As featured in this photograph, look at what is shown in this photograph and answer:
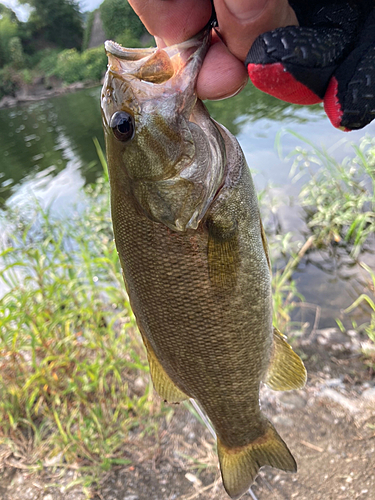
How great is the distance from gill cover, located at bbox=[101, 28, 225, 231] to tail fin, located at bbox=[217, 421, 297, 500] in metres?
1.14

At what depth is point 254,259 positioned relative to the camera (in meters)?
1.46

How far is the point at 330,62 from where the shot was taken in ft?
3.38

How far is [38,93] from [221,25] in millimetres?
54563

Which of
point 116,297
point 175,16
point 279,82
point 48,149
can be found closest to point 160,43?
point 175,16

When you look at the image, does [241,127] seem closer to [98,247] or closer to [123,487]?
[98,247]

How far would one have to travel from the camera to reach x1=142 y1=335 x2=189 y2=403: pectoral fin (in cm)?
163

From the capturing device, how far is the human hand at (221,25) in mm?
1105

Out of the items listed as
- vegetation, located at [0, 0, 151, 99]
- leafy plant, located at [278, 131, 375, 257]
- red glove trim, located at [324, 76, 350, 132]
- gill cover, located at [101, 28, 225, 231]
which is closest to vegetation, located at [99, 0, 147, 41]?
vegetation, located at [0, 0, 151, 99]

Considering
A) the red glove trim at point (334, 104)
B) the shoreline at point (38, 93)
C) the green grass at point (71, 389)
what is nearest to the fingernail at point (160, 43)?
the red glove trim at point (334, 104)

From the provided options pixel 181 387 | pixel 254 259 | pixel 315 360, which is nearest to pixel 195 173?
pixel 254 259

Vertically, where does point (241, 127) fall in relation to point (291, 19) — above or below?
below

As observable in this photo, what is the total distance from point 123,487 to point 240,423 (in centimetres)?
150

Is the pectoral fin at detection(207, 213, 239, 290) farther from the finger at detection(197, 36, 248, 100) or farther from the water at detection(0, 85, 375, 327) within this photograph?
the water at detection(0, 85, 375, 327)

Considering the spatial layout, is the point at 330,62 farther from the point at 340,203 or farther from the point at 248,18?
the point at 340,203
